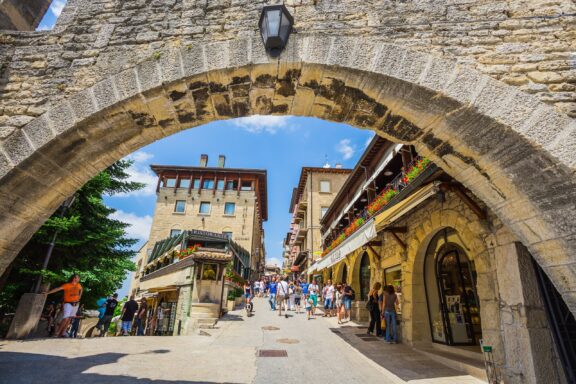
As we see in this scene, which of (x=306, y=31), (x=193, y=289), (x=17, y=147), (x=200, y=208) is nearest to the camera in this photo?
(x=17, y=147)

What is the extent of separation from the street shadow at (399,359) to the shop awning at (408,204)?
255 cm

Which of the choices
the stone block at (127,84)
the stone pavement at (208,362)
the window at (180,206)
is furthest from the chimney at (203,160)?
the stone block at (127,84)

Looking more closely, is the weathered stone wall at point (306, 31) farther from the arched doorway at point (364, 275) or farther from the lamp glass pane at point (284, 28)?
the arched doorway at point (364, 275)

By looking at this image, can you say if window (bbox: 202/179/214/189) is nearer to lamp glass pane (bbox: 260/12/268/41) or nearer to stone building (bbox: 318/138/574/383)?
stone building (bbox: 318/138/574/383)

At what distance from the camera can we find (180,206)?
27000 millimetres

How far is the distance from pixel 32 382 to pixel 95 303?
7136 mm

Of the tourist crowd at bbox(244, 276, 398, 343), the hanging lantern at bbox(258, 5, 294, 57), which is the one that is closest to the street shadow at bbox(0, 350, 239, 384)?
the hanging lantern at bbox(258, 5, 294, 57)

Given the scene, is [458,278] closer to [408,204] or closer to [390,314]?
[390,314]

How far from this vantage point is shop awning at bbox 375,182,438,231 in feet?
15.2

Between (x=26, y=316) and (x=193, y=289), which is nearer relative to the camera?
(x=26, y=316)

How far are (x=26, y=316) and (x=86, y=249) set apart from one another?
7.60 feet

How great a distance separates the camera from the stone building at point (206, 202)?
26.4 meters

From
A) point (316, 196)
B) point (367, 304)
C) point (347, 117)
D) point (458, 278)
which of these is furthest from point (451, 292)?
point (316, 196)

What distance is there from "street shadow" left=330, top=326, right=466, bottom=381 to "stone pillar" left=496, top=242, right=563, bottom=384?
1.16 metres
